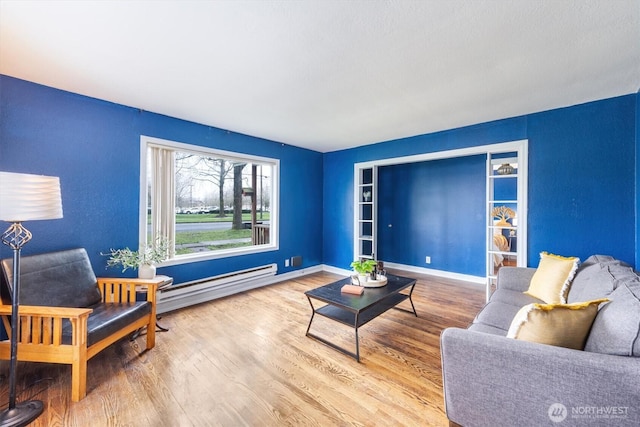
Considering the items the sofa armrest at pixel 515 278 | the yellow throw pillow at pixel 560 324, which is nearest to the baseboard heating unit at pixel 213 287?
the sofa armrest at pixel 515 278

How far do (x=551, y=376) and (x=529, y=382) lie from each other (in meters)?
0.09

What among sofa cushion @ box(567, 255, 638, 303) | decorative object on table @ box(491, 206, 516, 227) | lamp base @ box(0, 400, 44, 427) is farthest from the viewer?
decorative object on table @ box(491, 206, 516, 227)

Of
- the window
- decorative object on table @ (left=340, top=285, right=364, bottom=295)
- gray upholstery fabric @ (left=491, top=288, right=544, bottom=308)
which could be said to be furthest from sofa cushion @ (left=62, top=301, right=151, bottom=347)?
gray upholstery fabric @ (left=491, top=288, right=544, bottom=308)

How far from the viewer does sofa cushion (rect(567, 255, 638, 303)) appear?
5.23ft

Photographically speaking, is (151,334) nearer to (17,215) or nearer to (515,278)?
(17,215)

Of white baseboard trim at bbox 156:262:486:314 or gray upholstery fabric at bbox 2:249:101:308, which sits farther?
white baseboard trim at bbox 156:262:486:314

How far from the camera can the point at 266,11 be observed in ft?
4.90

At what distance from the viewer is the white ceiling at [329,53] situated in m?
1.50

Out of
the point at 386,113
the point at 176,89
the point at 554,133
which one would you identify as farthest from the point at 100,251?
the point at 554,133

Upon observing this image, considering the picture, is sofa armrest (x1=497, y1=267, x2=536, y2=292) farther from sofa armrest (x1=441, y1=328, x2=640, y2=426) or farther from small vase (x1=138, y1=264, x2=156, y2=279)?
small vase (x1=138, y1=264, x2=156, y2=279)

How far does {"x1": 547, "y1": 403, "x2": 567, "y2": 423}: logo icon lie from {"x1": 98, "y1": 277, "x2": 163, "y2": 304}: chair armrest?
286cm

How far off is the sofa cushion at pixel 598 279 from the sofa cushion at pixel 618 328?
1.09 ft

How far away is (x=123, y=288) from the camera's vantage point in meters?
2.41

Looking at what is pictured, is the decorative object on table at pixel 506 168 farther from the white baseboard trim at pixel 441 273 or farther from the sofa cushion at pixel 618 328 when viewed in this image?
the sofa cushion at pixel 618 328
